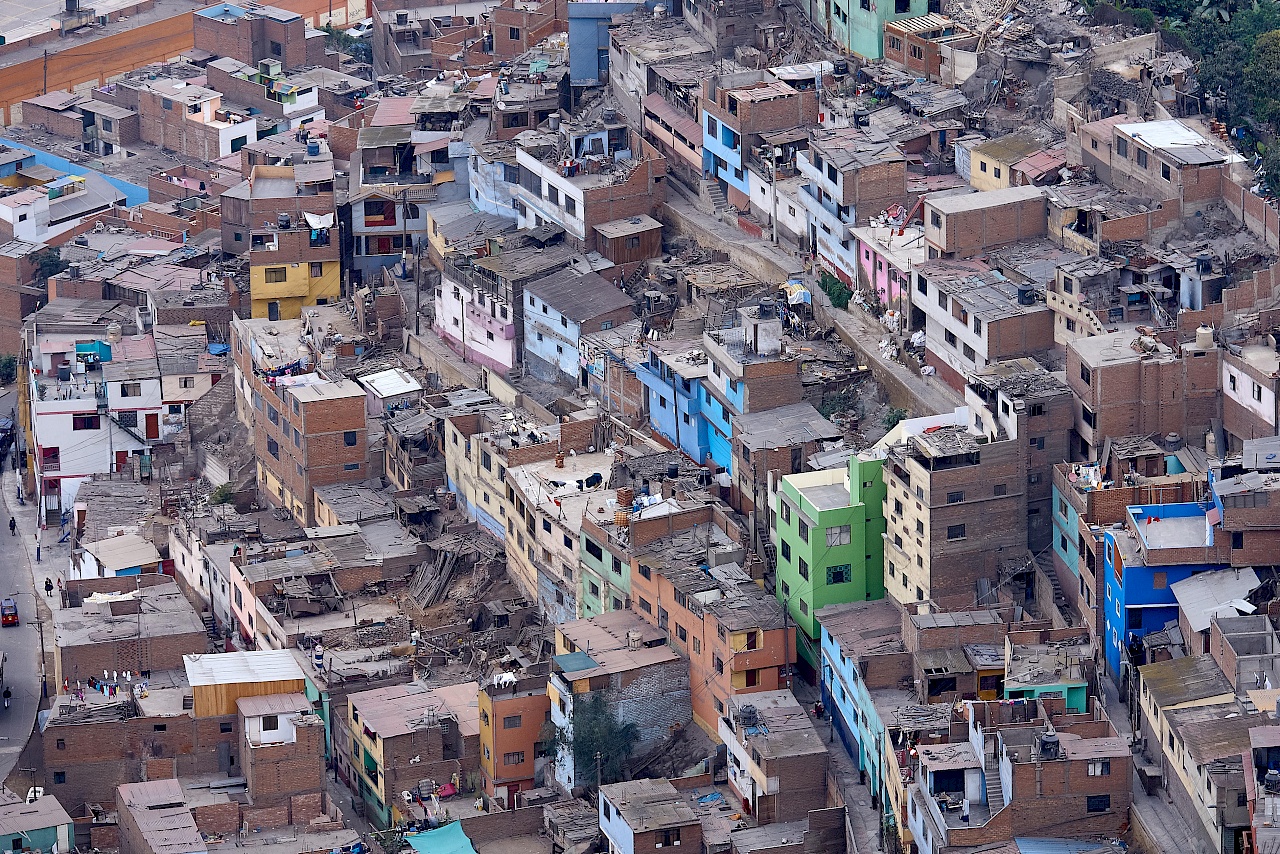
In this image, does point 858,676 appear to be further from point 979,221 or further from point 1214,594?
point 979,221

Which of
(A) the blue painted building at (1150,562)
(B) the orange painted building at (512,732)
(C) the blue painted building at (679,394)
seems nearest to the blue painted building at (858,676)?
(A) the blue painted building at (1150,562)

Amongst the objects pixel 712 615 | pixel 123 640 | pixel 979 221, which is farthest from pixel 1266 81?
pixel 123 640

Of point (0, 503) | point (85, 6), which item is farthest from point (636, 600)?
point (85, 6)

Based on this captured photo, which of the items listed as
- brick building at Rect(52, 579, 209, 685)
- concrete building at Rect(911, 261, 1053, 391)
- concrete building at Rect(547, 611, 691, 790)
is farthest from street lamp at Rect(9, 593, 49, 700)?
concrete building at Rect(911, 261, 1053, 391)

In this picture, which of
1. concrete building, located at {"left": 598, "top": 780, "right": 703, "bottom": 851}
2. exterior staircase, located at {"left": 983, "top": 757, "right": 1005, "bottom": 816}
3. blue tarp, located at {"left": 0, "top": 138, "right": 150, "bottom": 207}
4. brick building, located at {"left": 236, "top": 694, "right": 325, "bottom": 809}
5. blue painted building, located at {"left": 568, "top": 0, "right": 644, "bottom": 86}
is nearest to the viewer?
exterior staircase, located at {"left": 983, "top": 757, "right": 1005, "bottom": 816}

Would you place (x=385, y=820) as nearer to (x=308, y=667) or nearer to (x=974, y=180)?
(x=308, y=667)

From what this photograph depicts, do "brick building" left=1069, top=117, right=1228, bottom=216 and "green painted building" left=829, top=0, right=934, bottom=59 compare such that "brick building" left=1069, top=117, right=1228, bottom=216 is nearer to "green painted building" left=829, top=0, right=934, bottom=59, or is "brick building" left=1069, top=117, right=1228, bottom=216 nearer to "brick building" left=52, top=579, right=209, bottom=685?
"green painted building" left=829, top=0, right=934, bottom=59

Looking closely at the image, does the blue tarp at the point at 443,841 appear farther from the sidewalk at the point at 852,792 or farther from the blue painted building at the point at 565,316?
the blue painted building at the point at 565,316

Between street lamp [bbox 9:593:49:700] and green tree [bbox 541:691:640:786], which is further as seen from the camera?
street lamp [bbox 9:593:49:700]
